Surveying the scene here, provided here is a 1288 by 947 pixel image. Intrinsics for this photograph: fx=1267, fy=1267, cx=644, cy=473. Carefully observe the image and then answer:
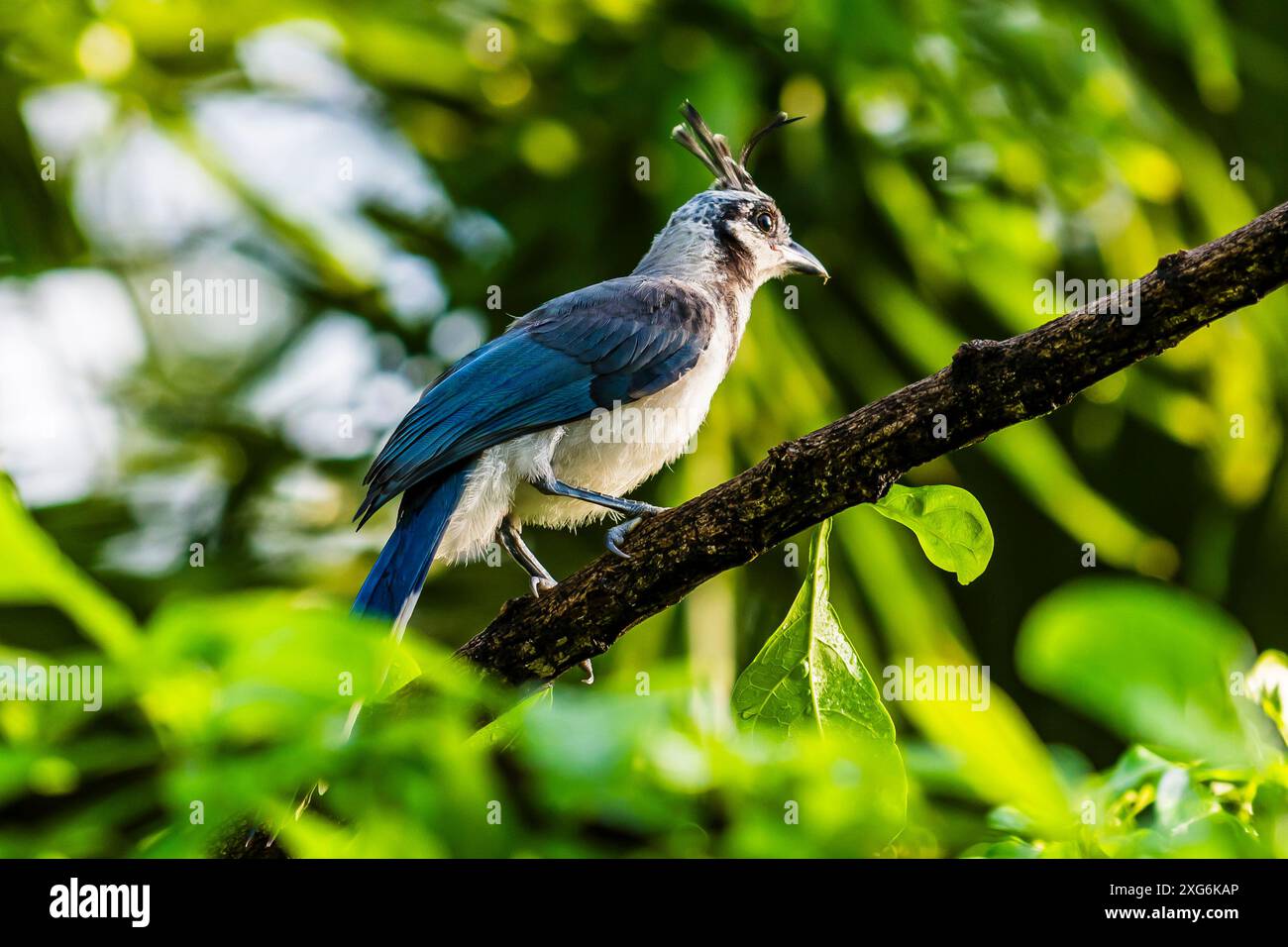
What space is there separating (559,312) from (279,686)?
8.64 feet

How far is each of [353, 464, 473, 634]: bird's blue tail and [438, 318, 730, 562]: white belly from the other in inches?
2.6

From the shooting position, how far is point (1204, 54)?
5.39 meters

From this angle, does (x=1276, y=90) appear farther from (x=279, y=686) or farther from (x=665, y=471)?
(x=279, y=686)

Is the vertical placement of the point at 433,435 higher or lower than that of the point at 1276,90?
lower

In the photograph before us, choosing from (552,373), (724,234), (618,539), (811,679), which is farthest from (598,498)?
(811,679)

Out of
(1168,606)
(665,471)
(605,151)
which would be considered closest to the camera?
(1168,606)

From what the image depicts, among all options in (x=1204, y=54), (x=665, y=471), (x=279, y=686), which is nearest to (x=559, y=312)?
(x=665, y=471)

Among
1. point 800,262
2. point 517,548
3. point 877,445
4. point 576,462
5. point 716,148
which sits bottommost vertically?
point 877,445

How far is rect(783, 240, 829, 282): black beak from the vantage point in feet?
13.5

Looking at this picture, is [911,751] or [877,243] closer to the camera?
[911,751]

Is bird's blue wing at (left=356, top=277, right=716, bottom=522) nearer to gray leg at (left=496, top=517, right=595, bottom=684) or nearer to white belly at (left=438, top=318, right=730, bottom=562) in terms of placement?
white belly at (left=438, top=318, right=730, bottom=562)

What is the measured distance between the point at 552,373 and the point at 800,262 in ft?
3.81

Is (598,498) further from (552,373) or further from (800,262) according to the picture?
(800,262)

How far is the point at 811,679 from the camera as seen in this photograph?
6.24ft
